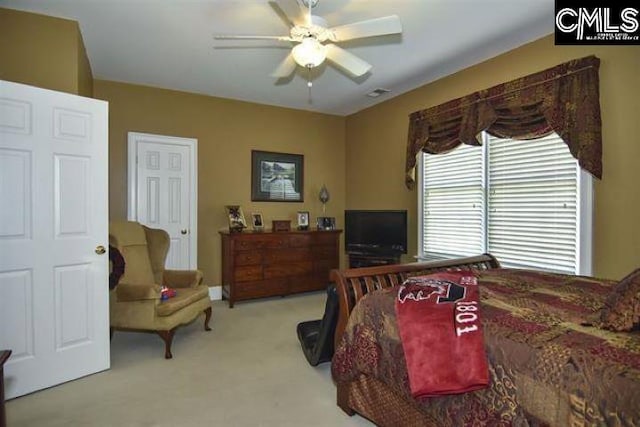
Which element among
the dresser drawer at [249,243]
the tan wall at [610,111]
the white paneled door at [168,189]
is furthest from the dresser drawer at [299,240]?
the tan wall at [610,111]

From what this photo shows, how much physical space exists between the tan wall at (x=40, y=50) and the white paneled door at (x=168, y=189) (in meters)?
1.49

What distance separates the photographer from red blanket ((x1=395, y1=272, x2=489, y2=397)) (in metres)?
1.41

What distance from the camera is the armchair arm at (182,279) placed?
11.9ft

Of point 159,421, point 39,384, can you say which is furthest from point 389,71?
point 39,384

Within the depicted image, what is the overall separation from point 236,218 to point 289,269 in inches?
39.4

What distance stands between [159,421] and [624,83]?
396cm

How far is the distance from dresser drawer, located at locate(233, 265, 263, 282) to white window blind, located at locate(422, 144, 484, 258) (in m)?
2.16

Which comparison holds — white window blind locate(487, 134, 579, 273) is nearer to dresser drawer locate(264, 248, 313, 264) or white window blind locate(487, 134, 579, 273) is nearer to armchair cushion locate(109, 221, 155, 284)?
dresser drawer locate(264, 248, 313, 264)

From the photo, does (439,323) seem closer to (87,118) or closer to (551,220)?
(551,220)

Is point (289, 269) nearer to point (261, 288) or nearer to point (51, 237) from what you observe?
point (261, 288)

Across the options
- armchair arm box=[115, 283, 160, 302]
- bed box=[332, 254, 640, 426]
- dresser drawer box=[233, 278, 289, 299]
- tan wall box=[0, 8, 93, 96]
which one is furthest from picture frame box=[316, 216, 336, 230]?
tan wall box=[0, 8, 93, 96]

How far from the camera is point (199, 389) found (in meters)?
2.47

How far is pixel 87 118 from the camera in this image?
263 cm

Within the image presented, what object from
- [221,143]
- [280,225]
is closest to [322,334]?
[280,225]
